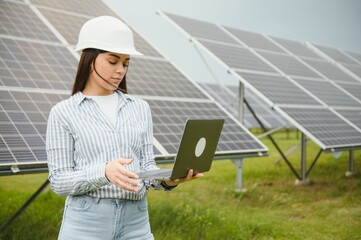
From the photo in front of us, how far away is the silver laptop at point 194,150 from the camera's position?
235 centimetres

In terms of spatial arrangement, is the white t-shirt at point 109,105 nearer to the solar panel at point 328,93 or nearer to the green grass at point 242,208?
the green grass at point 242,208

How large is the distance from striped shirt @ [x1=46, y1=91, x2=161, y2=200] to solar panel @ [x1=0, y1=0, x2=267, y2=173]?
2.05m

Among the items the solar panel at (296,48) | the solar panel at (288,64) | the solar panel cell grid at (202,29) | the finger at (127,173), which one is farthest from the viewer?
the solar panel at (296,48)

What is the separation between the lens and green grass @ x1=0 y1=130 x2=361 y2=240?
6527 millimetres

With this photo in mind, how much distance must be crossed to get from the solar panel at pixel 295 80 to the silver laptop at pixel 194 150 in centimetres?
546

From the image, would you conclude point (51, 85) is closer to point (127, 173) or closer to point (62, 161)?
point (62, 161)

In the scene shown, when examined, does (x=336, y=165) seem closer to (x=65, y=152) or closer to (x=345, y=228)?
(x=345, y=228)

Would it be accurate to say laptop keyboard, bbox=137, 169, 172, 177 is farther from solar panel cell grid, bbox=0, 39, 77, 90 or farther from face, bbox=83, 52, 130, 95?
solar panel cell grid, bbox=0, 39, 77, 90

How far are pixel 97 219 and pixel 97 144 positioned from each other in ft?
1.21

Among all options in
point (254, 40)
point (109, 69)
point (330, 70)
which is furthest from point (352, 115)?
point (109, 69)

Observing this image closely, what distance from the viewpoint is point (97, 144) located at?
2527 millimetres

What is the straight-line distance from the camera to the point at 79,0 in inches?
383

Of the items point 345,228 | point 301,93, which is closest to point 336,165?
point 301,93

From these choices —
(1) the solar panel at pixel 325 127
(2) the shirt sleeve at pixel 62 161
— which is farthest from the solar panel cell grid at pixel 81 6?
(2) the shirt sleeve at pixel 62 161
